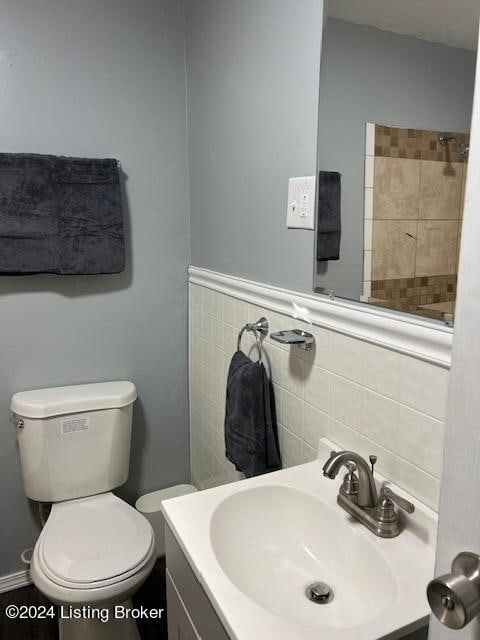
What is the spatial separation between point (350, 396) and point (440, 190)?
1.66 ft

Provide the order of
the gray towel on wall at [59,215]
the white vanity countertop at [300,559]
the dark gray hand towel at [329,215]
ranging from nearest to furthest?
the white vanity countertop at [300,559]
the dark gray hand towel at [329,215]
the gray towel on wall at [59,215]

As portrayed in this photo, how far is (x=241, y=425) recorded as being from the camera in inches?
57.4

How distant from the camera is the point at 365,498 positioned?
104cm

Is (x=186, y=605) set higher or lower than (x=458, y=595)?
lower

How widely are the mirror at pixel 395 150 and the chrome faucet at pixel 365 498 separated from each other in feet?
1.11

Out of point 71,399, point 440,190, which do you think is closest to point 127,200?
point 71,399

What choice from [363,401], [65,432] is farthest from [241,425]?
[65,432]

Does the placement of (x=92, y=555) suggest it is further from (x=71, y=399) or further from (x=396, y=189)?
(x=396, y=189)

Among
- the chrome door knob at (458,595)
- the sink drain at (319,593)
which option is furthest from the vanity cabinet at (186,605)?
the chrome door knob at (458,595)

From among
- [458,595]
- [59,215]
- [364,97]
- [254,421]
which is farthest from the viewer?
[59,215]

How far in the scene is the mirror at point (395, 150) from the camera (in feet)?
2.87

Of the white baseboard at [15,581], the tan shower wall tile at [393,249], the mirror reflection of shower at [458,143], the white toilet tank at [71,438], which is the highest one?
the mirror reflection of shower at [458,143]

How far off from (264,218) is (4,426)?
1280mm

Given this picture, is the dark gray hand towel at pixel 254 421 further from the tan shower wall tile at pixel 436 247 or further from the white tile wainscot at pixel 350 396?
the tan shower wall tile at pixel 436 247
